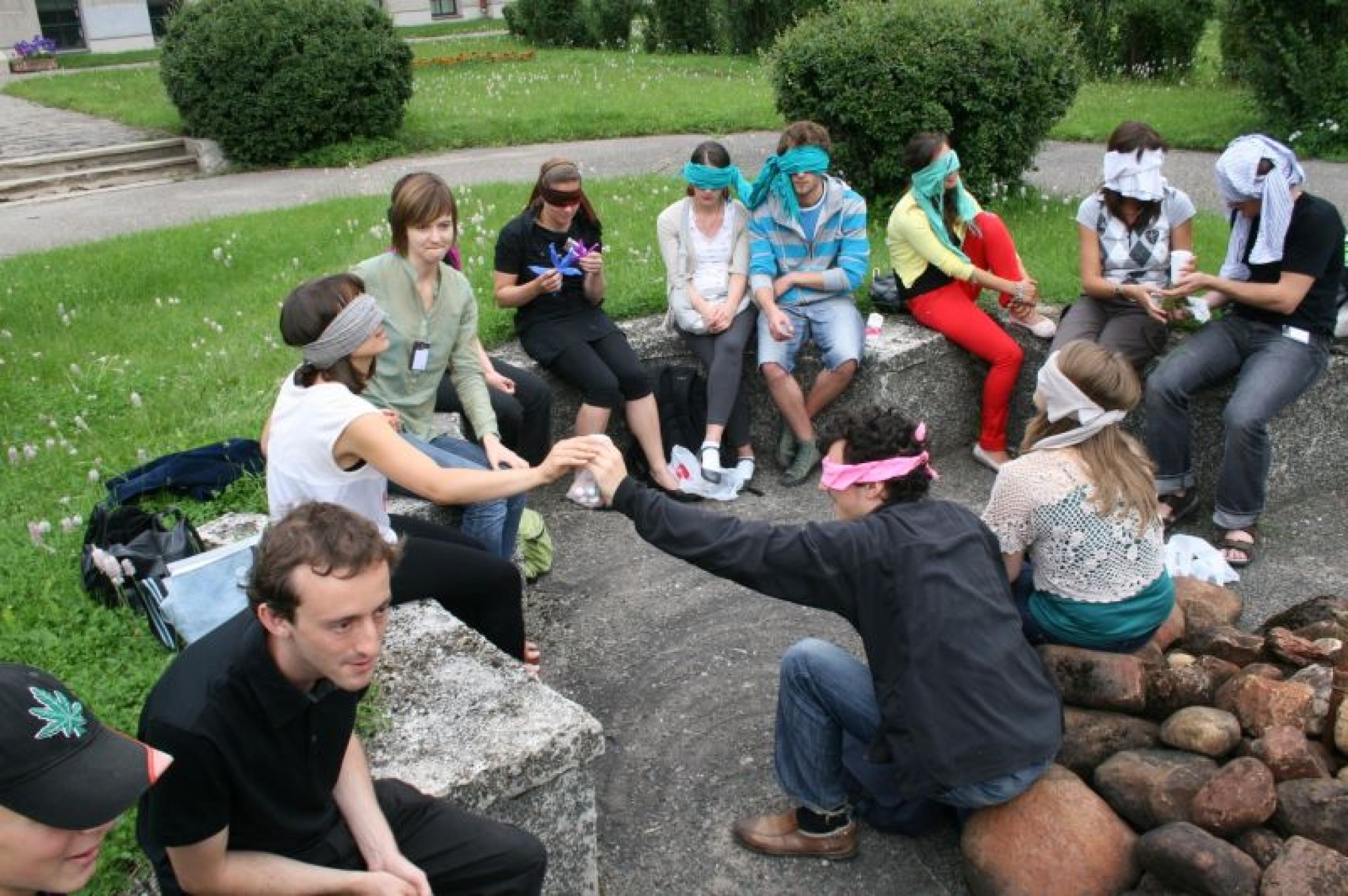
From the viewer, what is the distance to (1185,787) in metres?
3.67

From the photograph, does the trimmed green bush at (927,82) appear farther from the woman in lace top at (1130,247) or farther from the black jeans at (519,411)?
the black jeans at (519,411)

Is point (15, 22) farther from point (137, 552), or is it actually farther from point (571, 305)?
point (137, 552)

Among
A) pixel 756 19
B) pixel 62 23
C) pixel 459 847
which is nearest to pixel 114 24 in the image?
pixel 62 23

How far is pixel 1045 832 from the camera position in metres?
3.60

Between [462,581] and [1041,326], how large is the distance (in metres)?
3.98

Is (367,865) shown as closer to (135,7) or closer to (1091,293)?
(1091,293)

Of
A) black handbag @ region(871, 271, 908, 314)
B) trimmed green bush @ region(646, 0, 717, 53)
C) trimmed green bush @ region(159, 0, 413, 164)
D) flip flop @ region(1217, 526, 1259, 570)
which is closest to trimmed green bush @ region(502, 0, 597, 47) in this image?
trimmed green bush @ region(646, 0, 717, 53)

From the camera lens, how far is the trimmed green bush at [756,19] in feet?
78.9

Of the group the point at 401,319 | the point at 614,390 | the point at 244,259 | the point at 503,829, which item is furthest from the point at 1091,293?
the point at 244,259

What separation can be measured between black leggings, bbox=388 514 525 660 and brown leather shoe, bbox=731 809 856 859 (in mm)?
1158

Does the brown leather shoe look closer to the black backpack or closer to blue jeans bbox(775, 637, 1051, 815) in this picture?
blue jeans bbox(775, 637, 1051, 815)

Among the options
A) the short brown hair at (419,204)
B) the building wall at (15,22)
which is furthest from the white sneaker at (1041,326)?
the building wall at (15,22)

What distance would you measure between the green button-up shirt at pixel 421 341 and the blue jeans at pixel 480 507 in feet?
0.31

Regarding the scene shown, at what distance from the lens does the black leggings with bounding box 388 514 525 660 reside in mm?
4289
